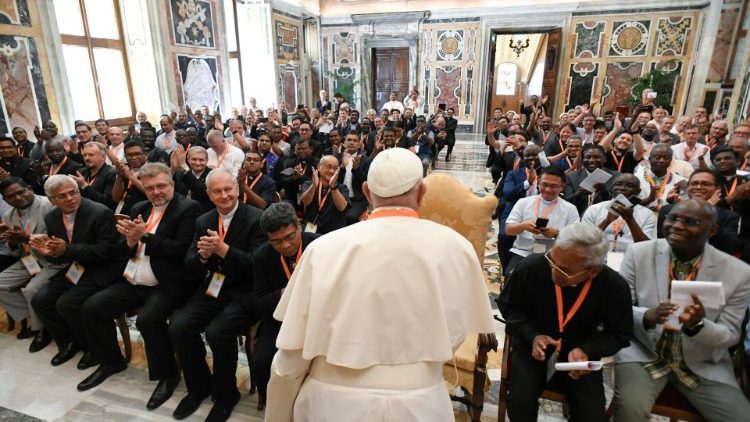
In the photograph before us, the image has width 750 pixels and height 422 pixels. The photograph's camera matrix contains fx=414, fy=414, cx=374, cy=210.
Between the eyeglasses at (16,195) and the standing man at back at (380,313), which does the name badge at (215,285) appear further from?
the eyeglasses at (16,195)

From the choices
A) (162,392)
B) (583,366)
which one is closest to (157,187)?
(162,392)

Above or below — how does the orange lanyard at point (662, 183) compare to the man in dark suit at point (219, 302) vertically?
above

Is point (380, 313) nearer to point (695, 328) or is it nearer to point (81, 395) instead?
point (695, 328)

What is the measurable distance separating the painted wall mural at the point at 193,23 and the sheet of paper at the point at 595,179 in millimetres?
9733

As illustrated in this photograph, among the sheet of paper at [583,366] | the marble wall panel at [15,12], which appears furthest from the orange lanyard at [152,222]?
the marble wall panel at [15,12]

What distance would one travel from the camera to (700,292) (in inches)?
75.9

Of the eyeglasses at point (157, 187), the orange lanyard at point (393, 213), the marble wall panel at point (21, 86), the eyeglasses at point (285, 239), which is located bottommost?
the eyeglasses at point (285, 239)

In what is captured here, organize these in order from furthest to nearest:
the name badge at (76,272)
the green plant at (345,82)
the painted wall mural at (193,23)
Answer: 1. the green plant at (345,82)
2. the painted wall mural at (193,23)
3. the name badge at (76,272)

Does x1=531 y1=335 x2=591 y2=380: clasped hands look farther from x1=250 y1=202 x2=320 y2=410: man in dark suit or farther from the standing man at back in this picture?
x1=250 y1=202 x2=320 y2=410: man in dark suit

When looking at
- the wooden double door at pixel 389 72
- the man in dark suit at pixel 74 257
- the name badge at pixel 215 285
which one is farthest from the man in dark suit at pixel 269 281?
the wooden double door at pixel 389 72

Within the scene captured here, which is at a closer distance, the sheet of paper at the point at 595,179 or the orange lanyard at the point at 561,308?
the orange lanyard at the point at 561,308

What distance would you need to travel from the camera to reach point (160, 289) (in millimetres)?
3010

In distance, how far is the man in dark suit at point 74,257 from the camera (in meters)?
3.05

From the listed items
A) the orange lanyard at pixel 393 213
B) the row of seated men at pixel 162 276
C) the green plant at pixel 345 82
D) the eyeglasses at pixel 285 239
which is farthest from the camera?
the green plant at pixel 345 82
